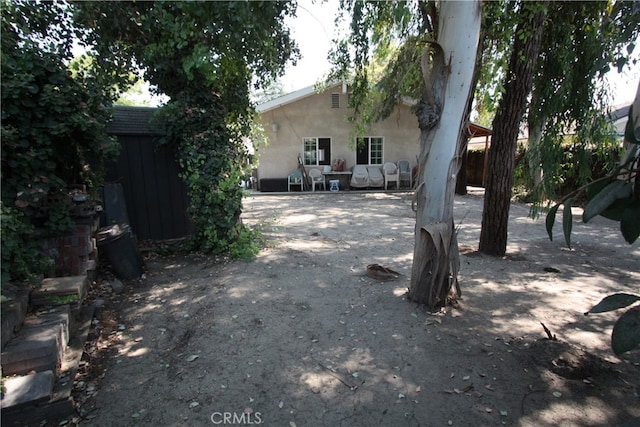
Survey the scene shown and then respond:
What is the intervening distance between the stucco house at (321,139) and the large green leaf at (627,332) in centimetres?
1287

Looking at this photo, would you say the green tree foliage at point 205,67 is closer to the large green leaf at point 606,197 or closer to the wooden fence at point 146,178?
the wooden fence at point 146,178

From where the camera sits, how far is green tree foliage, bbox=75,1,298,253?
12.0ft

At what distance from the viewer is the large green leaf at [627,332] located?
30.3 inches

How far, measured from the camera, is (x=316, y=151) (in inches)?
549

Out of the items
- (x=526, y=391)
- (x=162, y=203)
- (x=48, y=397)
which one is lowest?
(x=526, y=391)

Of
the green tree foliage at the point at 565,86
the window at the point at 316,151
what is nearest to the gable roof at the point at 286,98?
the window at the point at 316,151

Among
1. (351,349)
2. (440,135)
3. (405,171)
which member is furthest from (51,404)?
(405,171)

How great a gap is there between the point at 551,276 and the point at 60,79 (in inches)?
232

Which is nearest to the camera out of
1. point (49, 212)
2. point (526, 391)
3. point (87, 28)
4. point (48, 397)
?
point (48, 397)

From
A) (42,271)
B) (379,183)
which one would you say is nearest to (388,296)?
(42,271)

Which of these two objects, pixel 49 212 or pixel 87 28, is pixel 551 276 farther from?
pixel 87 28

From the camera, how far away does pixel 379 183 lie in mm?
13797

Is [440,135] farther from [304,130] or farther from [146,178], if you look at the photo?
[304,130]

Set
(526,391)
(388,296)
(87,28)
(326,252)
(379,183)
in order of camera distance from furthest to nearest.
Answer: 1. (379,183)
2. (326,252)
3. (87,28)
4. (388,296)
5. (526,391)
